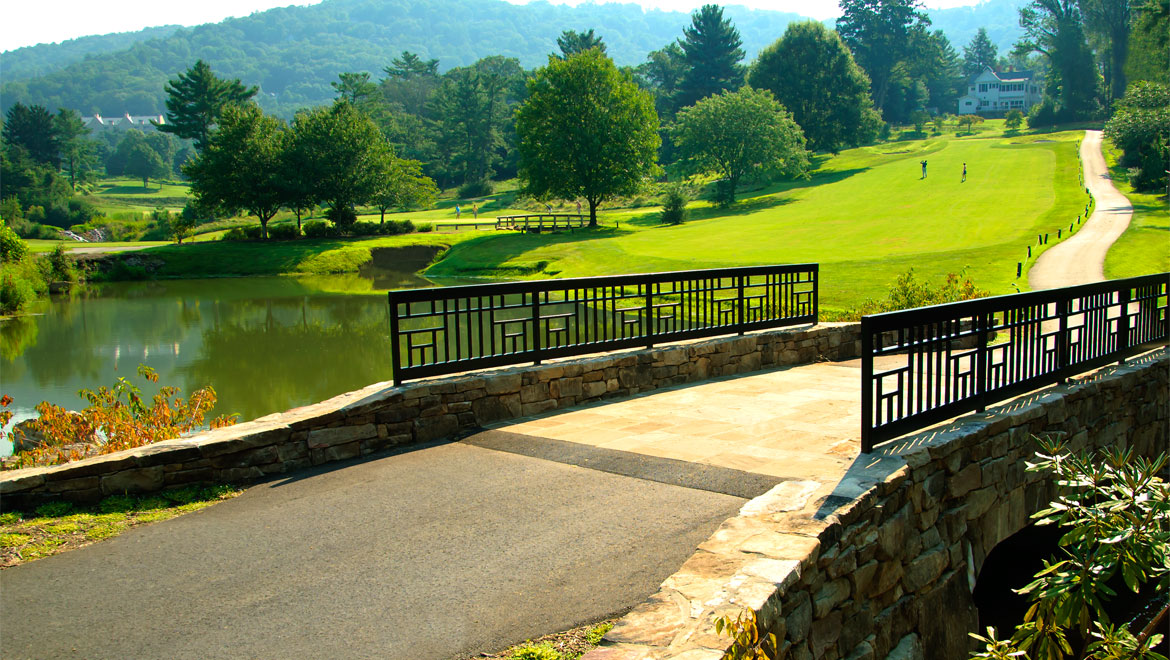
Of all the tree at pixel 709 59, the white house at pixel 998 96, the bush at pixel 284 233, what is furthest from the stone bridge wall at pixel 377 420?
the white house at pixel 998 96

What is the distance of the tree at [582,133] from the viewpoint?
5253 centimetres

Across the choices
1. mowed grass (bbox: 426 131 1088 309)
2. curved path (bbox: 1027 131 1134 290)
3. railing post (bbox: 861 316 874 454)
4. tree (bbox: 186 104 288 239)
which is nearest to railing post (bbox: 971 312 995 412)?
railing post (bbox: 861 316 874 454)

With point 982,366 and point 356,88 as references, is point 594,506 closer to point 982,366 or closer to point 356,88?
point 982,366

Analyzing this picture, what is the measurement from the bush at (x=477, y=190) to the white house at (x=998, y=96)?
74.8 metres

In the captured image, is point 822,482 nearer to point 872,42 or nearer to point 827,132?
point 827,132

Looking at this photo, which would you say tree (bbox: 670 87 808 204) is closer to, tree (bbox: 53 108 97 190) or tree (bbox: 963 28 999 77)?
tree (bbox: 53 108 97 190)

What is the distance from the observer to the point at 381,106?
105m

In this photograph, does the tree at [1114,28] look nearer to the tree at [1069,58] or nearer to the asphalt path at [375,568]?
the tree at [1069,58]

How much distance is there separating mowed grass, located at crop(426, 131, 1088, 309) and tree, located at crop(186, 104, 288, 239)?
1540 centimetres

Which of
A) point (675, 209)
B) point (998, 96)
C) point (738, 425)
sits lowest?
point (738, 425)

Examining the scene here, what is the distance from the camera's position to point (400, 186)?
59875 mm

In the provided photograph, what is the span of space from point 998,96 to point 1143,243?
107 meters

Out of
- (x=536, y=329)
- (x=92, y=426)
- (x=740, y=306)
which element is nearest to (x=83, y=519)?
(x=92, y=426)

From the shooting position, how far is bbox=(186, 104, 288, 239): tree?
173 ft
